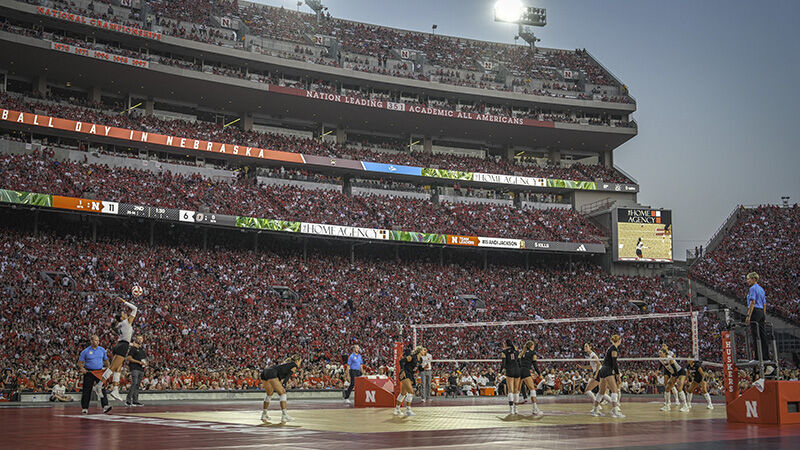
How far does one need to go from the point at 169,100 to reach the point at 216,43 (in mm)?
6574

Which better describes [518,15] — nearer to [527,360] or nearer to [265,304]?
[265,304]

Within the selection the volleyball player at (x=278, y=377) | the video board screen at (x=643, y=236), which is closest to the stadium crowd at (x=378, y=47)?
the video board screen at (x=643, y=236)

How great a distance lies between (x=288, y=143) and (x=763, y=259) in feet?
141

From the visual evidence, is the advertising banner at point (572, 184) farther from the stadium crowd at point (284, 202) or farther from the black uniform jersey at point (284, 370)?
the black uniform jersey at point (284, 370)

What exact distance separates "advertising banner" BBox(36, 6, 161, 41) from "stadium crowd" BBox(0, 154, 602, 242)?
36.0 feet

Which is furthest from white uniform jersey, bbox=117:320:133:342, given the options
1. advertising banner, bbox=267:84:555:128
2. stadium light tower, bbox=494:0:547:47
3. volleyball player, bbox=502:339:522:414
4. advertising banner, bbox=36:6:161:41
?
stadium light tower, bbox=494:0:547:47

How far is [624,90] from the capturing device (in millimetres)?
77500

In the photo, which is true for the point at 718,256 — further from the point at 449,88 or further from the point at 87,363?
the point at 87,363

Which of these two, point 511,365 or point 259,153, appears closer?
point 511,365

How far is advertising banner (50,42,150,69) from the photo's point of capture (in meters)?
51.9

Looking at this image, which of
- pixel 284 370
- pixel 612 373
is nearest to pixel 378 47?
pixel 612 373

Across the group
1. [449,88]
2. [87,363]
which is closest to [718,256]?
[449,88]

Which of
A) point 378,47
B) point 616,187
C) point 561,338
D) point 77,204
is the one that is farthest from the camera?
point 378,47

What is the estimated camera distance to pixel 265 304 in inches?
1850
